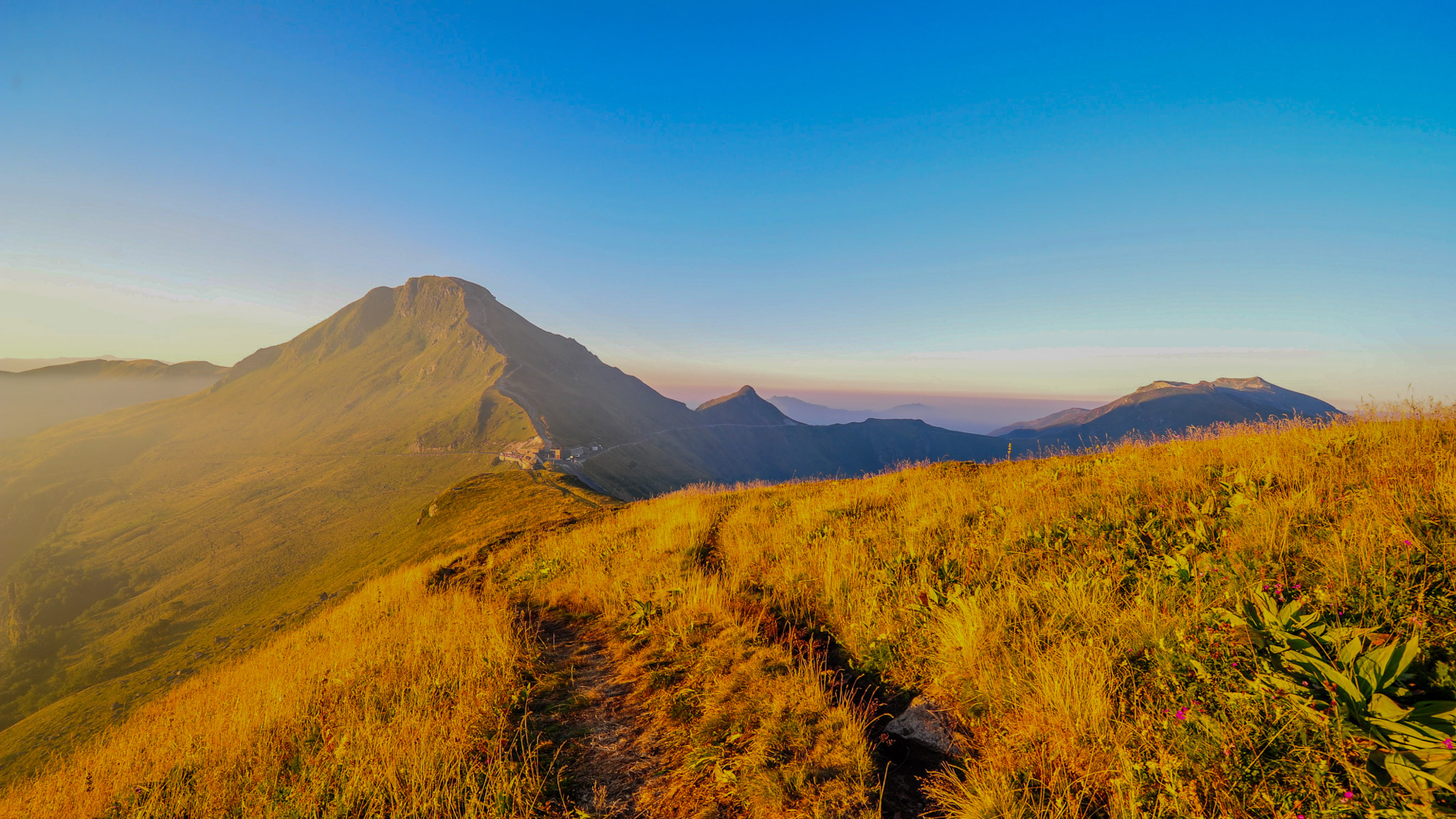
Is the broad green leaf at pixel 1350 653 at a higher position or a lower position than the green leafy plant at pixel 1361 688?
higher

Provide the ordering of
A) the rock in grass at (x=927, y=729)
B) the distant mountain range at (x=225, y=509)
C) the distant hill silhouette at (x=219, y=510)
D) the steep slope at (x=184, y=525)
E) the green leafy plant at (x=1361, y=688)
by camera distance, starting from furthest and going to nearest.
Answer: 1. the steep slope at (x=184, y=525)
2. the distant hill silhouette at (x=219, y=510)
3. the distant mountain range at (x=225, y=509)
4. the rock in grass at (x=927, y=729)
5. the green leafy plant at (x=1361, y=688)

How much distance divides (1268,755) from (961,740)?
71.3 inches

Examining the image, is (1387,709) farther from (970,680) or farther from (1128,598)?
(970,680)

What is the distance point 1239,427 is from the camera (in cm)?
1056

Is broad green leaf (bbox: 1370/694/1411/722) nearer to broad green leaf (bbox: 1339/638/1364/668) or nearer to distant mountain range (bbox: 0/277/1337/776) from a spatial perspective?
broad green leaf (bbox: 1339/638/1364/668)

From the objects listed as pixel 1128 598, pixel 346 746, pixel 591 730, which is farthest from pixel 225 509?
pixel 1128 598

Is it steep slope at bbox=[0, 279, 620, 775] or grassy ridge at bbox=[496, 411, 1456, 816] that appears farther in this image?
steep slope at bbox=[0, 279, 620, 775]

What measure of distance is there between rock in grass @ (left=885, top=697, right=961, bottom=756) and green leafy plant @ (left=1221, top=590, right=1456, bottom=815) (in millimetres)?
2090

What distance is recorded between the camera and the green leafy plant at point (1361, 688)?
7.89ft

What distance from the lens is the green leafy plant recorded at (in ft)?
7.89

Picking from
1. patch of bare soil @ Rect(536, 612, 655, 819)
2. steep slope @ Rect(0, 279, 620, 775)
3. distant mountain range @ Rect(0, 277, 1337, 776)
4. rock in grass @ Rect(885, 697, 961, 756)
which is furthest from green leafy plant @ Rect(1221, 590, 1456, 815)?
steep slope @ Rect(0, 279, 620, 775)

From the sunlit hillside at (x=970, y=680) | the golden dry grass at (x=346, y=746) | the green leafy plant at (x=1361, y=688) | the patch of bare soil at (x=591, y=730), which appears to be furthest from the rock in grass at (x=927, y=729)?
the golden dry grass at (x=346, y=746)

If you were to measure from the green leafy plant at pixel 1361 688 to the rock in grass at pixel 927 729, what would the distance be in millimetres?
2090

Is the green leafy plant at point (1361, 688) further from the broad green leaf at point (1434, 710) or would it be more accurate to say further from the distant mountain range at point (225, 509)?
the distant mountain range at point (225, 509)
